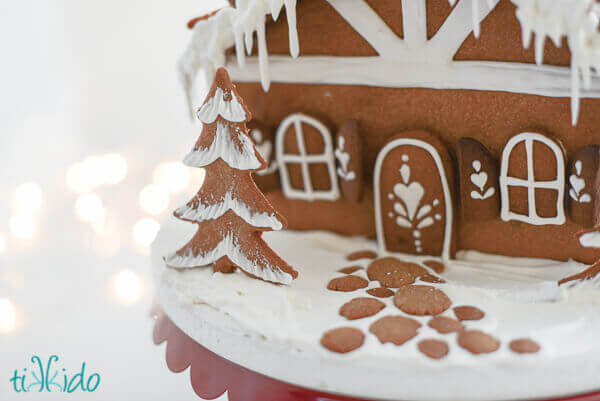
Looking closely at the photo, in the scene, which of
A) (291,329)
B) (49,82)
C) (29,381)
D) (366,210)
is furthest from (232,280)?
(49,82)

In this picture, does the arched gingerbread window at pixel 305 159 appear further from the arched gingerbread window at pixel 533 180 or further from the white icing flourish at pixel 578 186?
the white icing flourish at pixel 578 186

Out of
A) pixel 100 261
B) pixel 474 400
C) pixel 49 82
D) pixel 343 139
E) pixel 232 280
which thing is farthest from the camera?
pixel 49 82

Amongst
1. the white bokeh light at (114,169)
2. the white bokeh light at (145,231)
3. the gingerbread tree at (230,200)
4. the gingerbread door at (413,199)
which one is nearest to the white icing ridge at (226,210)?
the gingerbread tree at (230,200)

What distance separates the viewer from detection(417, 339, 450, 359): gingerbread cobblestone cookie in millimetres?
1401

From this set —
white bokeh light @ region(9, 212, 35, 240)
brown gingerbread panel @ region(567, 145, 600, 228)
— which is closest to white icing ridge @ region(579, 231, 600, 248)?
brown gingerbread panel @ region(567, 145, 600, 228)

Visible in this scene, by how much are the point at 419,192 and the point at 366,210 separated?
21 centimetres

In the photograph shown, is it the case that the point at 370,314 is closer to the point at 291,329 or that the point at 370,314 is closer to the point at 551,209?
the point at 291,329

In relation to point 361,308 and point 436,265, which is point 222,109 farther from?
point 436,265

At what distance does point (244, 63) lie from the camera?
1915 mm

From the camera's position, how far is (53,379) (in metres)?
1.94

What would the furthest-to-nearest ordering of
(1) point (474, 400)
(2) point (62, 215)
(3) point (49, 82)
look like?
(3) point (49, 82) < (2) point (62, 215) < (1) point (474, 400)

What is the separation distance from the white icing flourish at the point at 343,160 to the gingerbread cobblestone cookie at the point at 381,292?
349 millimetres

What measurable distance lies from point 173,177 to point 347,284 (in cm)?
159

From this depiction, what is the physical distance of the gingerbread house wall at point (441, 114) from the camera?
165 centimetres
